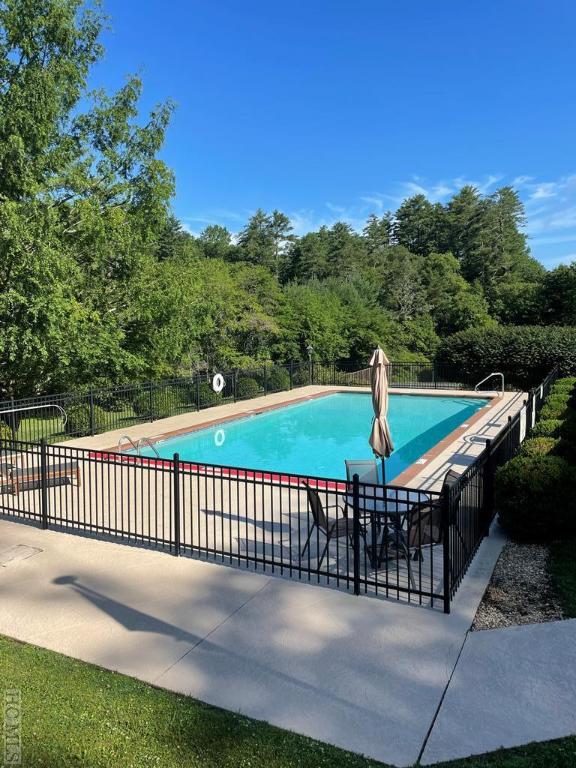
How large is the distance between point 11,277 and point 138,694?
1363cm

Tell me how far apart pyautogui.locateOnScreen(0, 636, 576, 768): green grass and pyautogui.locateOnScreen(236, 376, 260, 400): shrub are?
18.6 meters

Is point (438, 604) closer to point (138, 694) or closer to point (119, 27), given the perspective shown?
point (138, 694)

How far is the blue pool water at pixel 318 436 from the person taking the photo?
13.9 meters

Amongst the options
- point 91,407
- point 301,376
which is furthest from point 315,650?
point 301,376

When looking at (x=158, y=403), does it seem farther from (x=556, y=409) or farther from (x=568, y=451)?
(x=568, y=451)

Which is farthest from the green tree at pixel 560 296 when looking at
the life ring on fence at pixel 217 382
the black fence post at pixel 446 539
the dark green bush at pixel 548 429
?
the black fence post at pixel 446 539

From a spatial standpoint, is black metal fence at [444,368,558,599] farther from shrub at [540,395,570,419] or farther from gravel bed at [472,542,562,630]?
shrub at [540,395,570,419]

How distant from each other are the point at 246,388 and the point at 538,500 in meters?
17.1

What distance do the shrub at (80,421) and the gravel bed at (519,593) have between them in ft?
37.5

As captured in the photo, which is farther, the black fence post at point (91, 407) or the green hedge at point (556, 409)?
the black fence post at point (91, 407)

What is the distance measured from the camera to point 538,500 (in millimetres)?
6508

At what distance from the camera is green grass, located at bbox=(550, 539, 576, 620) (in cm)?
511

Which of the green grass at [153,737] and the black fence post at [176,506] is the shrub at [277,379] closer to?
the black fence post at [176,506]

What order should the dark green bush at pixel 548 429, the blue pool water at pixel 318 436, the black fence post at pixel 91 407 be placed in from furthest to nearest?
1. the black fence post at pixel 91 407
2. the blue pool water at pixel 318 436
3. the dark green bush at pixel 548 429
